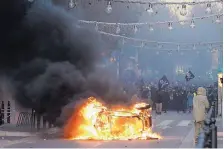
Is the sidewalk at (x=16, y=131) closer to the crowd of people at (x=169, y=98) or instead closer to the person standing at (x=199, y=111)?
the person standing at (x=199, y=111)

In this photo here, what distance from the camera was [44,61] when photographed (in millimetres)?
19078

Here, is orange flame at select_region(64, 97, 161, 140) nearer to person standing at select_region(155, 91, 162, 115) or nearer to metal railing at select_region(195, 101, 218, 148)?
metal railing at select_region(195, 101, 218, 148)

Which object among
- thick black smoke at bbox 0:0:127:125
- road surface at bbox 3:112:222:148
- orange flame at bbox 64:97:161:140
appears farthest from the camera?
thick black smoke at bbox 0:0:127:125

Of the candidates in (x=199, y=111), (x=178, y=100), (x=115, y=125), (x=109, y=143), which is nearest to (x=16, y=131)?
(x=115, y=125)

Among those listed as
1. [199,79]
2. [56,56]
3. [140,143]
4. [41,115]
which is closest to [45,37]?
[56,56]

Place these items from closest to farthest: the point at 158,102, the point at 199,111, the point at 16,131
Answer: the point at 199,111 → the point at 16,131 → the point at 158,102

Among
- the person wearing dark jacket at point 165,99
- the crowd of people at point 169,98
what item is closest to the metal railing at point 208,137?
the crowd of people at point 169,98

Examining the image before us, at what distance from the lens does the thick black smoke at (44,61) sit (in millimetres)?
18547

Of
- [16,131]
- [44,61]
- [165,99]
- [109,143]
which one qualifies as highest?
[44,61]

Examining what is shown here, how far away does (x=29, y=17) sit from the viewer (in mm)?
19344

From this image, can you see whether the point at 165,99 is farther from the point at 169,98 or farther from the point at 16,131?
the point at 16,131

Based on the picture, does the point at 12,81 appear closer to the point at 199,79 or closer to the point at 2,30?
the point at 2,30

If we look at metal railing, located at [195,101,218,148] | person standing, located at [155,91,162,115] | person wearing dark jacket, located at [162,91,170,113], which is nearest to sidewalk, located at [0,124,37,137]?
metal railing, located at [195,101,218,148]

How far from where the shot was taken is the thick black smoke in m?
18.5
